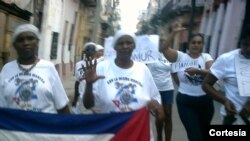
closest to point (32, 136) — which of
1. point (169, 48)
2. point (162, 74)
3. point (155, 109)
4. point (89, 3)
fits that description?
point (155, 109)

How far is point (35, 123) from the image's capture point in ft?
14.9

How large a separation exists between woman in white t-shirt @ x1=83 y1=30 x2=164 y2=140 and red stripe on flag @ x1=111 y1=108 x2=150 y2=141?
10cm

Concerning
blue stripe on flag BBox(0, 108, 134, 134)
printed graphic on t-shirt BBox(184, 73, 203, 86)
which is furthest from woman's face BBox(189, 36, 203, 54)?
blue stripe on flag BBox(0, 108, 134, 134)

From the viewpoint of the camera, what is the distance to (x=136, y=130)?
4.62 metres

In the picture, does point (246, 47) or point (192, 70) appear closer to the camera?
point (246, 47)

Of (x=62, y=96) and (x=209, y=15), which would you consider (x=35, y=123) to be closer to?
(x=62, y=96)

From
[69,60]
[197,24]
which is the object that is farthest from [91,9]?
[69,60]

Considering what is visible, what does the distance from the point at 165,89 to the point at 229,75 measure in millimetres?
3601

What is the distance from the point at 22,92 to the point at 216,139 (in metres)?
1.75

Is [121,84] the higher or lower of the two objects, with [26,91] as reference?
higher

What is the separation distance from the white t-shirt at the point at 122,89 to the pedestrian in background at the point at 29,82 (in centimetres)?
39

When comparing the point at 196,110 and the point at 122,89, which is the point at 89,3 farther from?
the point at 122,89

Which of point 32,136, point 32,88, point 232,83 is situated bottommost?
point 32,136

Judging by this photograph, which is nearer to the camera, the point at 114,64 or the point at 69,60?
the point at 114,64
